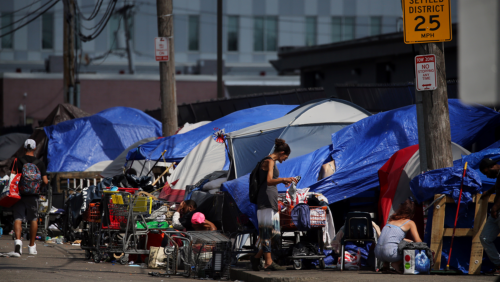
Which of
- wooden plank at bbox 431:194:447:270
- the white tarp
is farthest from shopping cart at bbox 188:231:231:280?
the white tarp

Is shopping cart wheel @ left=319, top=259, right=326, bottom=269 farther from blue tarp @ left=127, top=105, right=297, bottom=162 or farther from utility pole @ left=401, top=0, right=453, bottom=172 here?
blue tarp @ left=127, top=105, right=297, bottom=162

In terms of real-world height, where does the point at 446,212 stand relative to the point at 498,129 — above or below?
below

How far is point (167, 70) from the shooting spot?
13742mm

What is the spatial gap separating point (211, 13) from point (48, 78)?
505 inches

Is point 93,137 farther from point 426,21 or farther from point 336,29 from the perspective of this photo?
point 336,29

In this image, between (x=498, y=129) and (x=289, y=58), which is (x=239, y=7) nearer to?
(x=289, y=58)

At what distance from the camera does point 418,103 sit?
28.1 ft

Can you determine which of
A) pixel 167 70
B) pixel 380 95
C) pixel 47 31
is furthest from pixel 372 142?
pixel 47 31

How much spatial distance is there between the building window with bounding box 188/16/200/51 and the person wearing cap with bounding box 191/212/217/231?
32972mm

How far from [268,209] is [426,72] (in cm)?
282

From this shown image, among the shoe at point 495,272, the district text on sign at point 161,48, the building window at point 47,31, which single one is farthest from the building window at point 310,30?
the shoe at point 495,272

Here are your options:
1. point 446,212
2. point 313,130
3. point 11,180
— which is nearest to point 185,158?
point 313,130

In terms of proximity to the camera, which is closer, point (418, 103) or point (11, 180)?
point (418, 103)

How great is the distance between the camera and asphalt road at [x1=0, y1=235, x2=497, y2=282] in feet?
24.8
